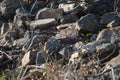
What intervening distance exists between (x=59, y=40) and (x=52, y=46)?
0.13m

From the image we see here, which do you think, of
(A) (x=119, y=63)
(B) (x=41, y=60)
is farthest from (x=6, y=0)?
(A) (x=119, y=63)

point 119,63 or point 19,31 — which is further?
point 19,31

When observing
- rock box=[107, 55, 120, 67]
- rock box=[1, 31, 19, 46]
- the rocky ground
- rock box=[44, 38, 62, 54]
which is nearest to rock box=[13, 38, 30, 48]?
the rocky ground

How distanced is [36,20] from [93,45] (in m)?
1.19

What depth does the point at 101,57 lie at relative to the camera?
13.4 ft

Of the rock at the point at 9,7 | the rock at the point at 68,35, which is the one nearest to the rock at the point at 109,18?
the rock at the point at 68,35

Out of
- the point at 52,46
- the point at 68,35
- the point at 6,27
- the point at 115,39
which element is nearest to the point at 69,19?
the point at 68,35

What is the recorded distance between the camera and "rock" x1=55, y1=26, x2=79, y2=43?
4605mm

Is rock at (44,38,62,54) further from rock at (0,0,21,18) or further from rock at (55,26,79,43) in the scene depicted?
rock at (0,0,21,18)

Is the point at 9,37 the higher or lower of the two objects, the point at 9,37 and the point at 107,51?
the lower

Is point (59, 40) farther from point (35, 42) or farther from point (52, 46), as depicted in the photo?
point (35, 42)

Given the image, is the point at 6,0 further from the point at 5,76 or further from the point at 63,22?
the point at 5,76

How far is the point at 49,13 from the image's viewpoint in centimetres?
521

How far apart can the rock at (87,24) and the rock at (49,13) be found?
0.55 m
